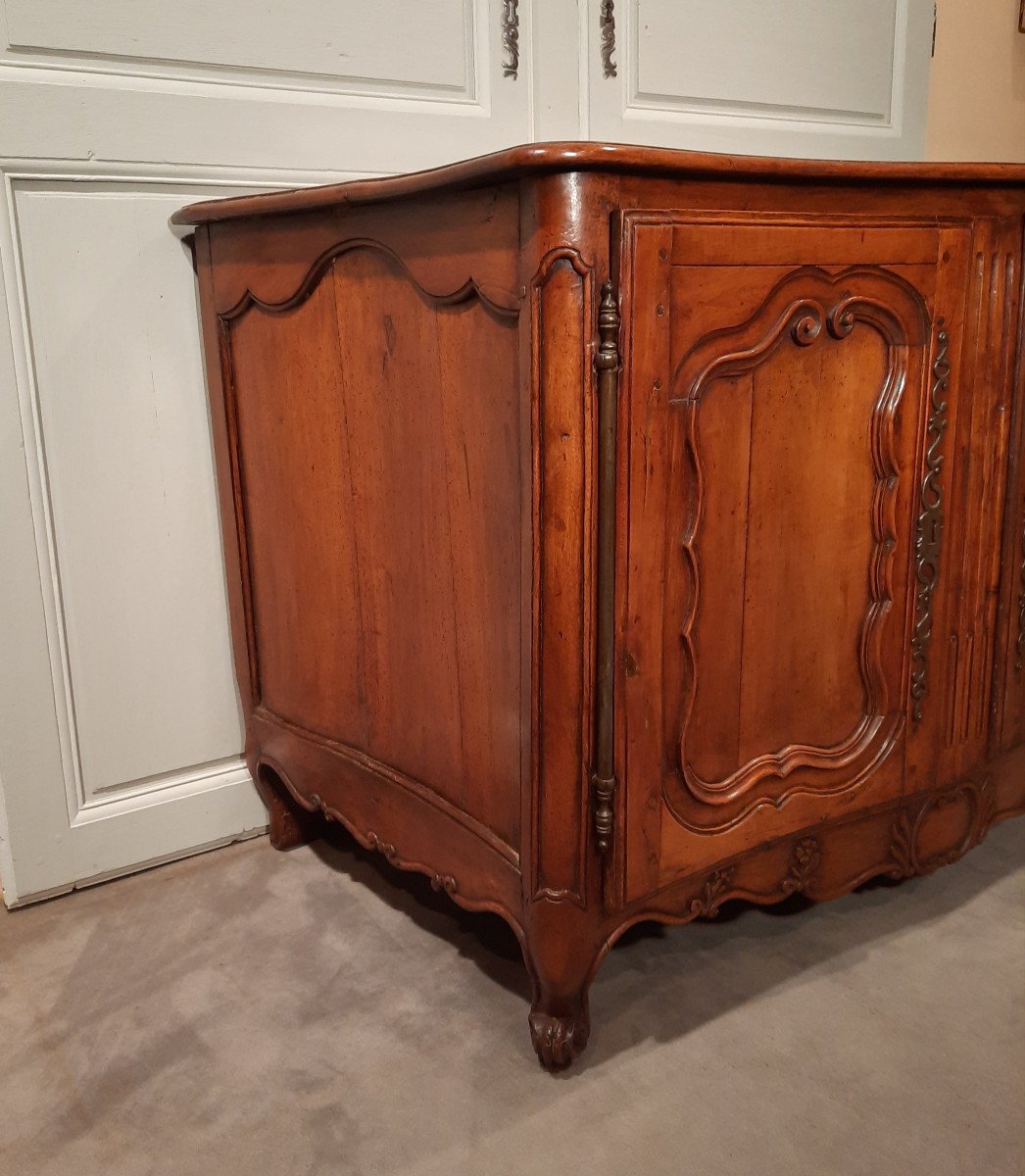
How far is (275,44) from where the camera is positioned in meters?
1.31

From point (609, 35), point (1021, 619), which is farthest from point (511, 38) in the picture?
point (1021, 619)

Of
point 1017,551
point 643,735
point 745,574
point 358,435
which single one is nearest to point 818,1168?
point 643,735

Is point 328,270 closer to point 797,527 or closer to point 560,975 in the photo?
point 797,527

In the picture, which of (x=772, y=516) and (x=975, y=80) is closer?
(x=772, y=516)

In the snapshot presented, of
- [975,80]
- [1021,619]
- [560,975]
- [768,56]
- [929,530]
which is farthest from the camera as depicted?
[975,80]

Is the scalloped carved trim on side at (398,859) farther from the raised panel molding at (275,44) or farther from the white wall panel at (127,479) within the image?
the raised panel molding at (275,44)

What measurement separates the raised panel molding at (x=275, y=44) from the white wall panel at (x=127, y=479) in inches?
5.7

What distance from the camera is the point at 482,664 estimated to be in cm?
101

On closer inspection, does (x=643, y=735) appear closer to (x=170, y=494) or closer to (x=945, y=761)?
(x=945, y=761)

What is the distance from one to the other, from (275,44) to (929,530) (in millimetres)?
971

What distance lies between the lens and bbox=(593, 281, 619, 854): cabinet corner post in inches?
33.4

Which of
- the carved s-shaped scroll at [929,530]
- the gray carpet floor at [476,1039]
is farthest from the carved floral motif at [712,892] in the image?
the carved s-shaped scroll at [929,530]

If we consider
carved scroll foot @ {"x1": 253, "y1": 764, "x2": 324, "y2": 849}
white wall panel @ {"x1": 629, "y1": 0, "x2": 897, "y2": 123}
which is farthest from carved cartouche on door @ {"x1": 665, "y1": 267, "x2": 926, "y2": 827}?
white wall panel @ {"x1": 629, "y1": 0, "x2": 897, "y2": 123}

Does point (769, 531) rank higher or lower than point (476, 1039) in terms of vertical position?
higher
